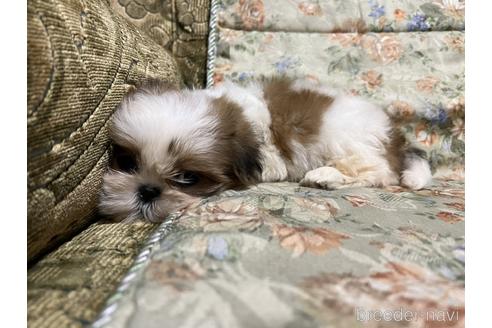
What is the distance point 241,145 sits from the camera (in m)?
1.46

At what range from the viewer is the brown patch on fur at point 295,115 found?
1.69 meters

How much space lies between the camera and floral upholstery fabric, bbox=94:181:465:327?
640mm

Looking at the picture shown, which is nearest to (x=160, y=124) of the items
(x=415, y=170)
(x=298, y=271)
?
(x=298, y=271)

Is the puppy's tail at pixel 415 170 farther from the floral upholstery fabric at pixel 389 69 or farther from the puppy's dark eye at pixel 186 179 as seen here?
the puppy's dark eye at pixel 186 179

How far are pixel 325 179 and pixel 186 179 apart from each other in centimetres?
53

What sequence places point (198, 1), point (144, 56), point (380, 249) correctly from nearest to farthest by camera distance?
point (380, 249), point (144, 56), point (198, 1)

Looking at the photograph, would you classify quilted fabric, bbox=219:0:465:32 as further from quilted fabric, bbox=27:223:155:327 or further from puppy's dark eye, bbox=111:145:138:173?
quilted fabric, bbox=27:223:155:327

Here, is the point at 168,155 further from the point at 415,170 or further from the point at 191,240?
the point at 415,170

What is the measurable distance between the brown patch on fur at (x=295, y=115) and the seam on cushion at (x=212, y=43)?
1.32 feet

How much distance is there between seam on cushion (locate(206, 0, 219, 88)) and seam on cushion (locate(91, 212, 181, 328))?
49.4 inches

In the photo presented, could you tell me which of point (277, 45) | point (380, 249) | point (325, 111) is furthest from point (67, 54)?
point (277, 45)

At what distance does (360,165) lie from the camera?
5.52 feet

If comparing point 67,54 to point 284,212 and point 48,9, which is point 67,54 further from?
point 284,212

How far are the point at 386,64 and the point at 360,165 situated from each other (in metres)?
0.66
